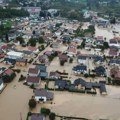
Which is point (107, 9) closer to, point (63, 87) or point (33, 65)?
point (33, 65)

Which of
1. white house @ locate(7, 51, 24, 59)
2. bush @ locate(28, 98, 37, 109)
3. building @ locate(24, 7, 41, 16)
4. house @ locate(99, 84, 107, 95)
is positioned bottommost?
house @ locate(99, 84, 107, 95)

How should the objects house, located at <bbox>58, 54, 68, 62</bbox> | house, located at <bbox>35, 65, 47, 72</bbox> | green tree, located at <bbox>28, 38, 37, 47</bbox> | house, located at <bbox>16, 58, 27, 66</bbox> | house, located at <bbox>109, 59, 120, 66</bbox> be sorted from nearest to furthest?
house, located at <bbox>35, 65, 47, 72</bbox> < house, located at <bbox>16, 58, 27, 66</bbox> < house, located at <bbox>109, 59, 120, 66</bbox> < house, located at <bbox>58, 54, 68, 62</bbox> < green tree, located at <bbox>28, 38, 37, 47</bbox>

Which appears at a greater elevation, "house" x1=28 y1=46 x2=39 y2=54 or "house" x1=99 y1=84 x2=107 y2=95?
"house" x1=28 y1=46 x2=39 y2=54

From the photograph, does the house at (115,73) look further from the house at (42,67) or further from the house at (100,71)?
the house at (42,67)


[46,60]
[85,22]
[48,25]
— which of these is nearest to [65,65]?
[46,60]

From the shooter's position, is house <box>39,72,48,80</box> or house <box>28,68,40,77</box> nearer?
house <box>39,72,48,80</box>

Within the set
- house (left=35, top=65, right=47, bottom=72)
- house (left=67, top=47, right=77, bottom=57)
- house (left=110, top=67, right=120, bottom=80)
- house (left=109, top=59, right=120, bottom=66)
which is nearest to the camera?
house (left=110, top=67, right=120, bottom=80)

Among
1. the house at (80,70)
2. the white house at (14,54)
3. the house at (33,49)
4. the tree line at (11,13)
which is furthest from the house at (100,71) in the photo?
the tree line at (11,13)

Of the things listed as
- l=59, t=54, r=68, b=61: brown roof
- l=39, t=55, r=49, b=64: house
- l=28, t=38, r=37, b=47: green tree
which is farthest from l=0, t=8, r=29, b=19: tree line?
l=59, t=54, r=68, b=61: brown roof

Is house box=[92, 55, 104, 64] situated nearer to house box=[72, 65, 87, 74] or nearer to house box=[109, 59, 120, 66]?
house box=[109, 59, 120, 66]
